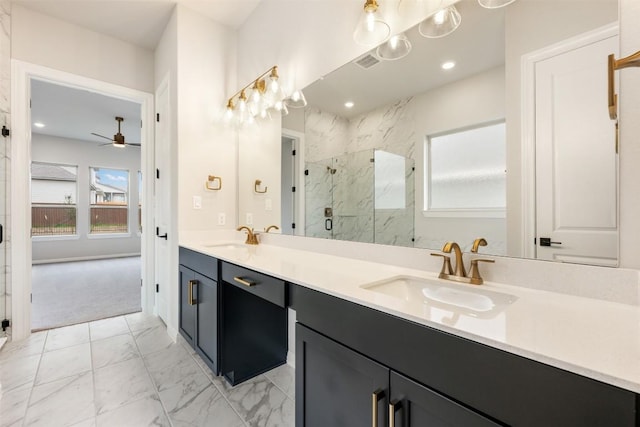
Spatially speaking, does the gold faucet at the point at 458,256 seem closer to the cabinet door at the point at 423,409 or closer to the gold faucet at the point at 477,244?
the gold faucet at the point at 477,244

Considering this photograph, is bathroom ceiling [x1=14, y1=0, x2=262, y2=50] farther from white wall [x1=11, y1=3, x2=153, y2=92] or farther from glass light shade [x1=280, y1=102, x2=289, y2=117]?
glass light shade [x1=280, y1=102, x2=289, y2=117]

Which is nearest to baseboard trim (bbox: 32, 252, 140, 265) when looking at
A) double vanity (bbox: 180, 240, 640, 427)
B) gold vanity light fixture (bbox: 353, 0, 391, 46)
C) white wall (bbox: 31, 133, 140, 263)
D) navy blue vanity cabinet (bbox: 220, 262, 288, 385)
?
white wall (bbox: 31, 133, 140, 263)

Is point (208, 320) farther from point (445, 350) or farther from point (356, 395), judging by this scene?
point (445, 350)

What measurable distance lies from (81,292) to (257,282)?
12.9ft

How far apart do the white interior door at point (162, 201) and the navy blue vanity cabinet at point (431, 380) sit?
6.33 ft

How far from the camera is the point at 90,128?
18.1ft

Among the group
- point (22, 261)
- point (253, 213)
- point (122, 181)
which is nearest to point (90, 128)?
point (122, 181)

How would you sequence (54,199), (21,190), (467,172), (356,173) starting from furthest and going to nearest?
(54,199), (21,190), (356,173), (467,172)

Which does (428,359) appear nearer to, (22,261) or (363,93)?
(363,93)

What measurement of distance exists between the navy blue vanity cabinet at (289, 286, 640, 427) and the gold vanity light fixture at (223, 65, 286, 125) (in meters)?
1.68

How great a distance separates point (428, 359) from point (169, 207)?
2.50m

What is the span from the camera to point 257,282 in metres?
1.37

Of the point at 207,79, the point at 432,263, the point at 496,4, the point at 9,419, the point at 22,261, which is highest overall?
the point at 207,79

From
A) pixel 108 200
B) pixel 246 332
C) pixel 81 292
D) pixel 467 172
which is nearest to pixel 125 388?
pixel 246 332
